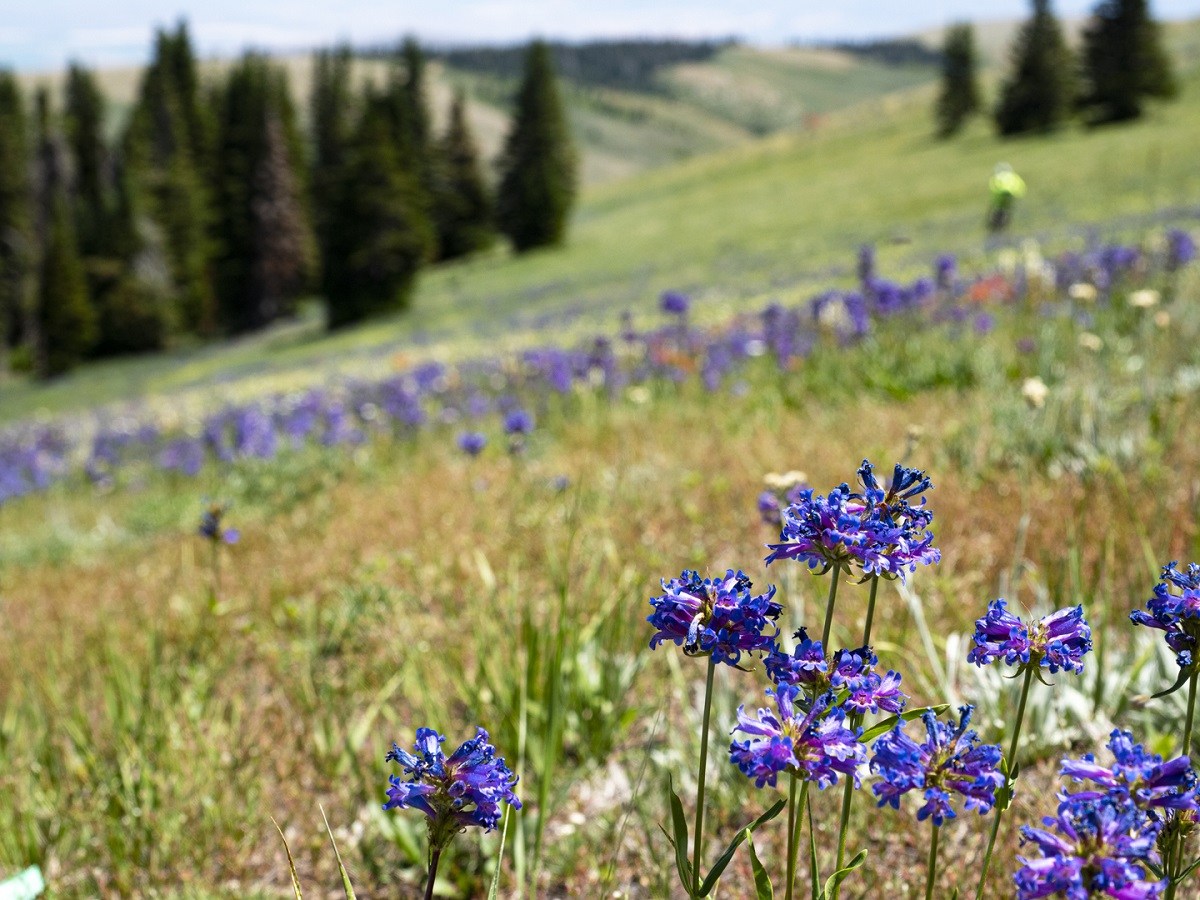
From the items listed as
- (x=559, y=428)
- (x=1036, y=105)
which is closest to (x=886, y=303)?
(x=559, y=428)

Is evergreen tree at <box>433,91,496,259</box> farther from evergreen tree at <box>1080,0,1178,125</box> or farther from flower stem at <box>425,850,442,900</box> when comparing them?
flower stem at <box>425,850,442,900</box>

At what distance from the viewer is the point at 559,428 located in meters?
7.14

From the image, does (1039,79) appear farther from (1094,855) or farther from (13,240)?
(13,240)

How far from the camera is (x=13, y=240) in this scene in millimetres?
55594

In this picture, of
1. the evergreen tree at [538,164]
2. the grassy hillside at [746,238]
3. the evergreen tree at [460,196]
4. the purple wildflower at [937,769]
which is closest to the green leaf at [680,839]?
the purple wildflower at [937,769]

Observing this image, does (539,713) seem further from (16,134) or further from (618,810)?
(16,134)

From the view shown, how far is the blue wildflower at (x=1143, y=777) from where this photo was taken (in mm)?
1033

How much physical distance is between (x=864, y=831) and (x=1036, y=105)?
164ft

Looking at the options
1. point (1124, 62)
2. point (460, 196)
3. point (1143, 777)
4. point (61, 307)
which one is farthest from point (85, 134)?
point (1143, 777)

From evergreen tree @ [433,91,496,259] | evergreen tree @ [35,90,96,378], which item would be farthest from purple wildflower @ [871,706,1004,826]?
evergreen tree @ [433,91,496,259]

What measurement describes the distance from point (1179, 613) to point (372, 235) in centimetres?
3694

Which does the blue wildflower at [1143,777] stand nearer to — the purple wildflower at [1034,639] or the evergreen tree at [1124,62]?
the purple wildflower at [1034,639]

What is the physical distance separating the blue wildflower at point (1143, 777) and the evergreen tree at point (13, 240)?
62.8m

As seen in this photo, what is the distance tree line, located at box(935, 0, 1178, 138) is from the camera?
134 feet
